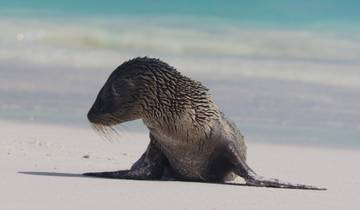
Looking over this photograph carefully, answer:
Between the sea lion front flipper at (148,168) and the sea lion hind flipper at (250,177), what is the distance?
0.71 meters

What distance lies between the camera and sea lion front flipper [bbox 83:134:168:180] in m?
11.8

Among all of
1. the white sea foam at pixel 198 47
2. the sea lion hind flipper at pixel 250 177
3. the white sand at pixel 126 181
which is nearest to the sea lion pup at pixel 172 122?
the sea lion hind flipper at pixel 250 177

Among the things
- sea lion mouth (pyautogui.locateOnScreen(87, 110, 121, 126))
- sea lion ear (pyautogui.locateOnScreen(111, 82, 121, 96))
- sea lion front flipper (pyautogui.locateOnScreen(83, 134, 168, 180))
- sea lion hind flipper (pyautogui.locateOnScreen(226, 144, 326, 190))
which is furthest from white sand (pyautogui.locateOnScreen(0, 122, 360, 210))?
sea lion ear (pyautogui.locateOnScreen(111, 82, 121, 96))

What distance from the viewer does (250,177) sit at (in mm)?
11656

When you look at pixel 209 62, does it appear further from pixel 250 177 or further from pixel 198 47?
pixel 250 177

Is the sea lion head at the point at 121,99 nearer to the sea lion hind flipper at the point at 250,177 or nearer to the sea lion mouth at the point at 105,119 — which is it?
the sea lion mouth at the point at 105,119

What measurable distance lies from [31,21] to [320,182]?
3798 cm

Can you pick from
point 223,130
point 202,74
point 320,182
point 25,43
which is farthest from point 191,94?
point 25,43

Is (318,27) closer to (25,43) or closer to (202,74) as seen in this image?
(25,43)

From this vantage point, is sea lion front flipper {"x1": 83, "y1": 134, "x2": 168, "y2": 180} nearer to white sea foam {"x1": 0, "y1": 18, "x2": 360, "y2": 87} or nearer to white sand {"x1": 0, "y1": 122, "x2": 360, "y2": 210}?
white sand {"x1": 0, "y1": 122, "x2": 360, "y2": 210}

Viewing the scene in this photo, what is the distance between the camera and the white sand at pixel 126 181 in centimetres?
964

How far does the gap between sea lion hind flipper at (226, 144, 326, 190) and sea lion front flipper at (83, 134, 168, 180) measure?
2.32 feet

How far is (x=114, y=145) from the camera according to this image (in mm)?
16047

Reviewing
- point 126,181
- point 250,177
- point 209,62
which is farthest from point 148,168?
point 209,62
